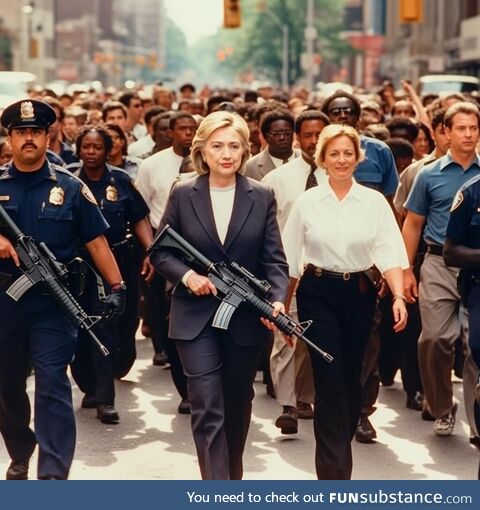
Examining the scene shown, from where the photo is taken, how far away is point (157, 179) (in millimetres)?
11516

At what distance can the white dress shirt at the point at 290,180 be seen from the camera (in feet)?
30.9

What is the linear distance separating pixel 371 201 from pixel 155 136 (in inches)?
239

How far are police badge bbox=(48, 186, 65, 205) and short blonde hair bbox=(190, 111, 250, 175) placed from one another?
673 mm

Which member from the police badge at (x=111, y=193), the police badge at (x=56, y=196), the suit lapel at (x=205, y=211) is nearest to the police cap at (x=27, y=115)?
the police badge at (x=56, y=196)

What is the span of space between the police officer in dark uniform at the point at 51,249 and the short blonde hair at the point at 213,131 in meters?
0.64

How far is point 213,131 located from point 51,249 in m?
0.99

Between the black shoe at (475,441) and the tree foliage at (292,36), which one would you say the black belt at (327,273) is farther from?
the tree foliage at (292,36)

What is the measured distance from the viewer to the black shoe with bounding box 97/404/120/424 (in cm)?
981

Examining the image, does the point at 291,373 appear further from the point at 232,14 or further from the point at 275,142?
the point at 232,14

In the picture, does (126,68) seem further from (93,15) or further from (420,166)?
(420,166)

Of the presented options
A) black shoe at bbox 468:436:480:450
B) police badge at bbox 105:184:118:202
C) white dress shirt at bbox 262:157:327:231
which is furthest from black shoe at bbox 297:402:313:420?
police badge at bbox 105:184:118:202

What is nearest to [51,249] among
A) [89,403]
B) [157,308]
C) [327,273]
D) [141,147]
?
[327,273]

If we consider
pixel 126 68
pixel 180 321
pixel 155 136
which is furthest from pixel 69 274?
pixel 126 68

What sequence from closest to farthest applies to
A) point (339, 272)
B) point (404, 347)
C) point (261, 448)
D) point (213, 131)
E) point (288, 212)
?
1. point (213, 131)
2. point (339, 272)
3. point (261, 448)
4. point (288, 212)
5. point (404, 347)
